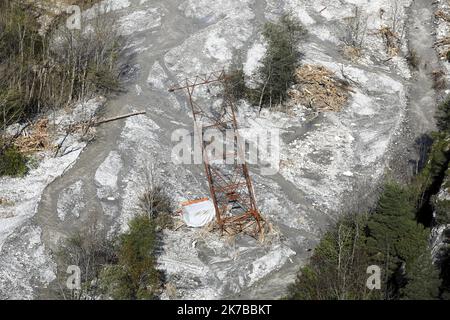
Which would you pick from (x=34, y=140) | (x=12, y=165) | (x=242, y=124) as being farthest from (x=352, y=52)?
(x=12, y=165)

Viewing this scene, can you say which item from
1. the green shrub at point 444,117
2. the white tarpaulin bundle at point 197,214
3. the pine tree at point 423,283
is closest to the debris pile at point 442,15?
the green shrub at point 444,117

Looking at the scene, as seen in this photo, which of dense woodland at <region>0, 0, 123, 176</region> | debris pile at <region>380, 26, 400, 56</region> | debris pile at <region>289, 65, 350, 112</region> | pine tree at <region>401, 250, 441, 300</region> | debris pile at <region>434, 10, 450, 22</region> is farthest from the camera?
debris pile at <region>434, 10, 450, 22</region>

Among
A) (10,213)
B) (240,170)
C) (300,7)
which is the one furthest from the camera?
(300,7)

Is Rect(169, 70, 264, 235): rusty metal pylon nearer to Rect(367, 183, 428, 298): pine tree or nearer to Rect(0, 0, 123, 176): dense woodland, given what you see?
Rect(0, 0, 123, 176): dense woodland

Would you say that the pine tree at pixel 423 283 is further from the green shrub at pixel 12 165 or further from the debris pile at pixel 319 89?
the green shrub at pixel 12 165

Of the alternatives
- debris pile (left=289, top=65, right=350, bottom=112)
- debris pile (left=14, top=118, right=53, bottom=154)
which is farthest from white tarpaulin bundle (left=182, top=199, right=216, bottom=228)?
debris pile (left=289, top=65, right=350, bottom=112)
